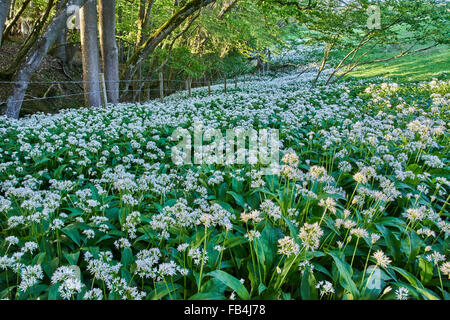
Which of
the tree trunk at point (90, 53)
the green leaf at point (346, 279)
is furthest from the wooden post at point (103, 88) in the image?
the green leaf at point (346, 279)

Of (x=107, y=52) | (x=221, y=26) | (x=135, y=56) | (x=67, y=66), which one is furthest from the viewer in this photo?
(x=67, y=66)

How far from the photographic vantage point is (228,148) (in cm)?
459

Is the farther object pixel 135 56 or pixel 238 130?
pixel 135 56

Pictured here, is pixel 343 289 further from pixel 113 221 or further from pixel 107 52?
pixel 107 52

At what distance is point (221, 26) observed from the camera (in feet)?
46.6

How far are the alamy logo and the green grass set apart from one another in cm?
1349

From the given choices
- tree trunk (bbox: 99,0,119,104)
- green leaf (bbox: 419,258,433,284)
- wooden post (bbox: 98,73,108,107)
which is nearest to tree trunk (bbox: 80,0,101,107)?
wooden post (bbox: 98,73,108,107)

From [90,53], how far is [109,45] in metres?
1.14

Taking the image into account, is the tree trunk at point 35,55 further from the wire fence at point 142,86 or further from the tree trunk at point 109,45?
the tree trunk at point 109,45

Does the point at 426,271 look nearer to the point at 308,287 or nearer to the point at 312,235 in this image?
the point at 308,287

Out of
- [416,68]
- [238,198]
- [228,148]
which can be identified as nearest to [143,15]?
[228,148]

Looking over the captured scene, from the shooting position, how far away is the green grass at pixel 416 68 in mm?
15962
